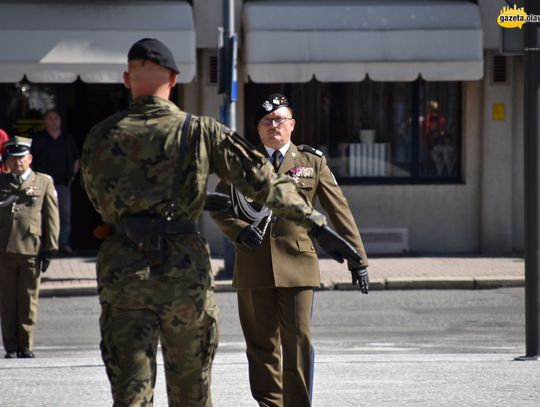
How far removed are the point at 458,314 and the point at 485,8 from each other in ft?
20.6

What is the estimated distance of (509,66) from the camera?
18.5 metres

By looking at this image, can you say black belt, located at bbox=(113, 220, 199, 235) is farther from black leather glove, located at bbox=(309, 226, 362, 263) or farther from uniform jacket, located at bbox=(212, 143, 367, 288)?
uniform jacket, located at bbox=(212, 143, 367, 288)

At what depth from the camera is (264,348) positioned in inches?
272

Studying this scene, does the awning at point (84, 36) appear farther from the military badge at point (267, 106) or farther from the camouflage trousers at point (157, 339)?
the camouflage trousers at point (157, 339)

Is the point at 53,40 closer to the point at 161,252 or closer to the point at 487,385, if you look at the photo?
the point at 487,385

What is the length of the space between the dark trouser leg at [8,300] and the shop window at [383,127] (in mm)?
8068

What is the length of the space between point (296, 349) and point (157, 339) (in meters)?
1.93

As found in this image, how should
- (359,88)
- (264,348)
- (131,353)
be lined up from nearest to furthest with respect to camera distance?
1. (131,353)
2. (264,348)
3. (359,88)

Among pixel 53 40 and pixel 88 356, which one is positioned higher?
pixel 53 40

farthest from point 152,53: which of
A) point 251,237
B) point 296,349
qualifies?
point 296,349

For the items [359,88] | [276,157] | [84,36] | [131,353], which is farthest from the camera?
[359,88]

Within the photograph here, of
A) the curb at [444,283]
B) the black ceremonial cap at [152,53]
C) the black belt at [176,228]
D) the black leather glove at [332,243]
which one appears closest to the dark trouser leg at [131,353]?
the black belt at [176,228]

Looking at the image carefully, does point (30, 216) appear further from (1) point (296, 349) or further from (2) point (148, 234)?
(2) point (148, 234)

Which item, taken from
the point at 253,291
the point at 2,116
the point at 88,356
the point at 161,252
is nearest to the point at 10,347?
the point at 88,356
